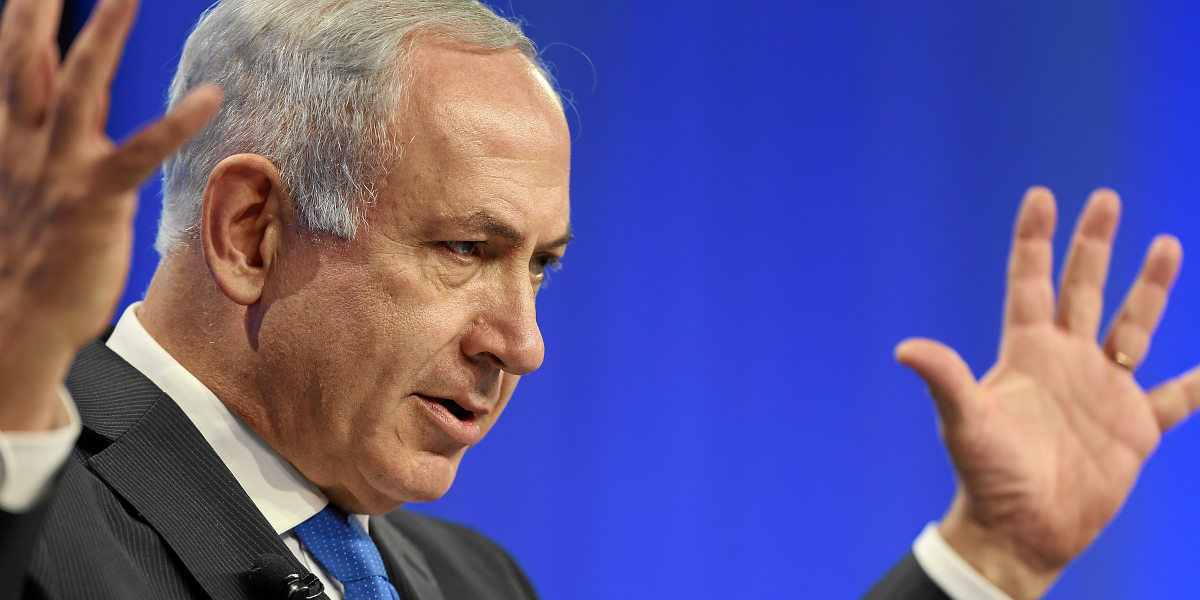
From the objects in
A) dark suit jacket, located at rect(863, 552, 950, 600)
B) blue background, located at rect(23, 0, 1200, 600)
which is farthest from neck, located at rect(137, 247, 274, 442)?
blue background, located at rect(23, 0, 1200, 600)

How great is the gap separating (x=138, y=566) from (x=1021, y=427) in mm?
1054

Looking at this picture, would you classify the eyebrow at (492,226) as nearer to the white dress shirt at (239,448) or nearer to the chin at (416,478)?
the chin at (416,478)

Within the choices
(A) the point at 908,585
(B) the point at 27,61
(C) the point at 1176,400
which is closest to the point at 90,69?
(B) the point at 27,61

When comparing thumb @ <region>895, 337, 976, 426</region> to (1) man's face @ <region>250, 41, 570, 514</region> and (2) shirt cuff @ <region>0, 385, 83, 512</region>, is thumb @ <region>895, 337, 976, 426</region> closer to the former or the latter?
(1) man's face @ <region>250, 41, 570, 514</region>

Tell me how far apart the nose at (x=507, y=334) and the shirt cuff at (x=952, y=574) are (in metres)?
0.57

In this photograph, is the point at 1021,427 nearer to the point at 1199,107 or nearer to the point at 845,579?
the point at 845,579

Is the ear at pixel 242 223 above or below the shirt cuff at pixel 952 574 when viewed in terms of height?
above

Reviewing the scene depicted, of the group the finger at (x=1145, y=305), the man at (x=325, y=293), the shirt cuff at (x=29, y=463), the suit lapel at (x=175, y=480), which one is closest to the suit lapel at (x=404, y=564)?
the man at (x=325, y=293)

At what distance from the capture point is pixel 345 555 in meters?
1.62

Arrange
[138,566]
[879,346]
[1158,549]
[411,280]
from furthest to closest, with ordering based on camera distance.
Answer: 1. [879,346]
2. [1158,549]
3. [411,280]
4. [138,566]

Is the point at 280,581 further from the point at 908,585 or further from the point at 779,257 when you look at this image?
the point at 779,257

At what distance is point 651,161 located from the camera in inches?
122

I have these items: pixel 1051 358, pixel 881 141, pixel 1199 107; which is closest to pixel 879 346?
pixel 881 141

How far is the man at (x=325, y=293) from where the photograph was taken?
148 centimetres
